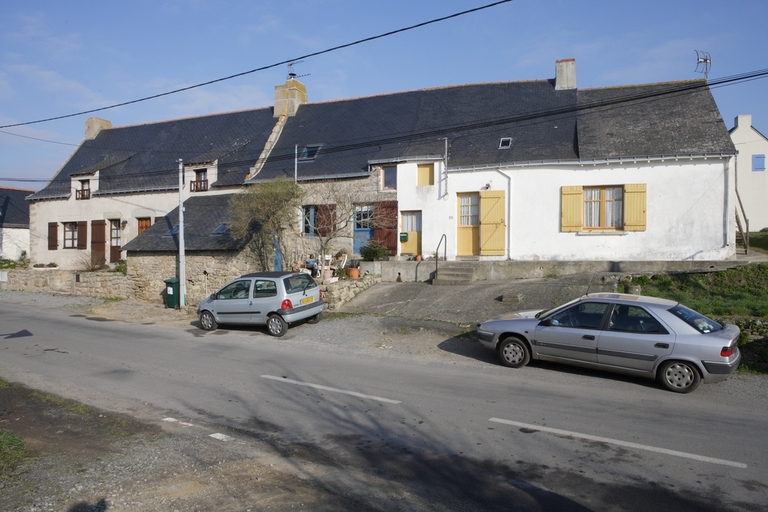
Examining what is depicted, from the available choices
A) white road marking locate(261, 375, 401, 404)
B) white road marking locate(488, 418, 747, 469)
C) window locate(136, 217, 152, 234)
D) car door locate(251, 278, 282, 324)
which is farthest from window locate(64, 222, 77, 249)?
white road marking locate(488, 418, 747, 469)

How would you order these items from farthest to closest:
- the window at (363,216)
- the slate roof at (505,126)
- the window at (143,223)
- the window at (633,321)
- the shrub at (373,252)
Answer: the window at (143,223), the window at (363,216), the shrub at (373,252), the slate roof at (505,126), the window at (633,321)

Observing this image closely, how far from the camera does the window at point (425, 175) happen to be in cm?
2020

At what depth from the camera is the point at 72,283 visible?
24375mm

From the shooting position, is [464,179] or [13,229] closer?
[464,179]

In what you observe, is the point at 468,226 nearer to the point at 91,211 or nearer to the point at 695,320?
the point at 695,320

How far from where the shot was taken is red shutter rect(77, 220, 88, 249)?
28.5 metres

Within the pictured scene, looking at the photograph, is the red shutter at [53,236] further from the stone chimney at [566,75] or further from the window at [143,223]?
the stone chimney at [566,75]

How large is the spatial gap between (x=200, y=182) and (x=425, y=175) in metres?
11.6

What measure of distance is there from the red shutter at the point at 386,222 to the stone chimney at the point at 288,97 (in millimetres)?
9954

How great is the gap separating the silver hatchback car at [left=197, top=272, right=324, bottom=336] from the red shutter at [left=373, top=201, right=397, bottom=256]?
6.37m

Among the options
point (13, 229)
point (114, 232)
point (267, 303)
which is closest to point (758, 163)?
point (267, 303)

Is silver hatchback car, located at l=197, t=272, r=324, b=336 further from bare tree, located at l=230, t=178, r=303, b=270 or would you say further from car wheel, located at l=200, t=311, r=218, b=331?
bare tree, located at l=230, t=178, r=303, b=270

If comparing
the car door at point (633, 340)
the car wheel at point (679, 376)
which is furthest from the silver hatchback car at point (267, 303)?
the car wheel at point (679, 376)

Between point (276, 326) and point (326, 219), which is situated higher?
point (326, 219)
